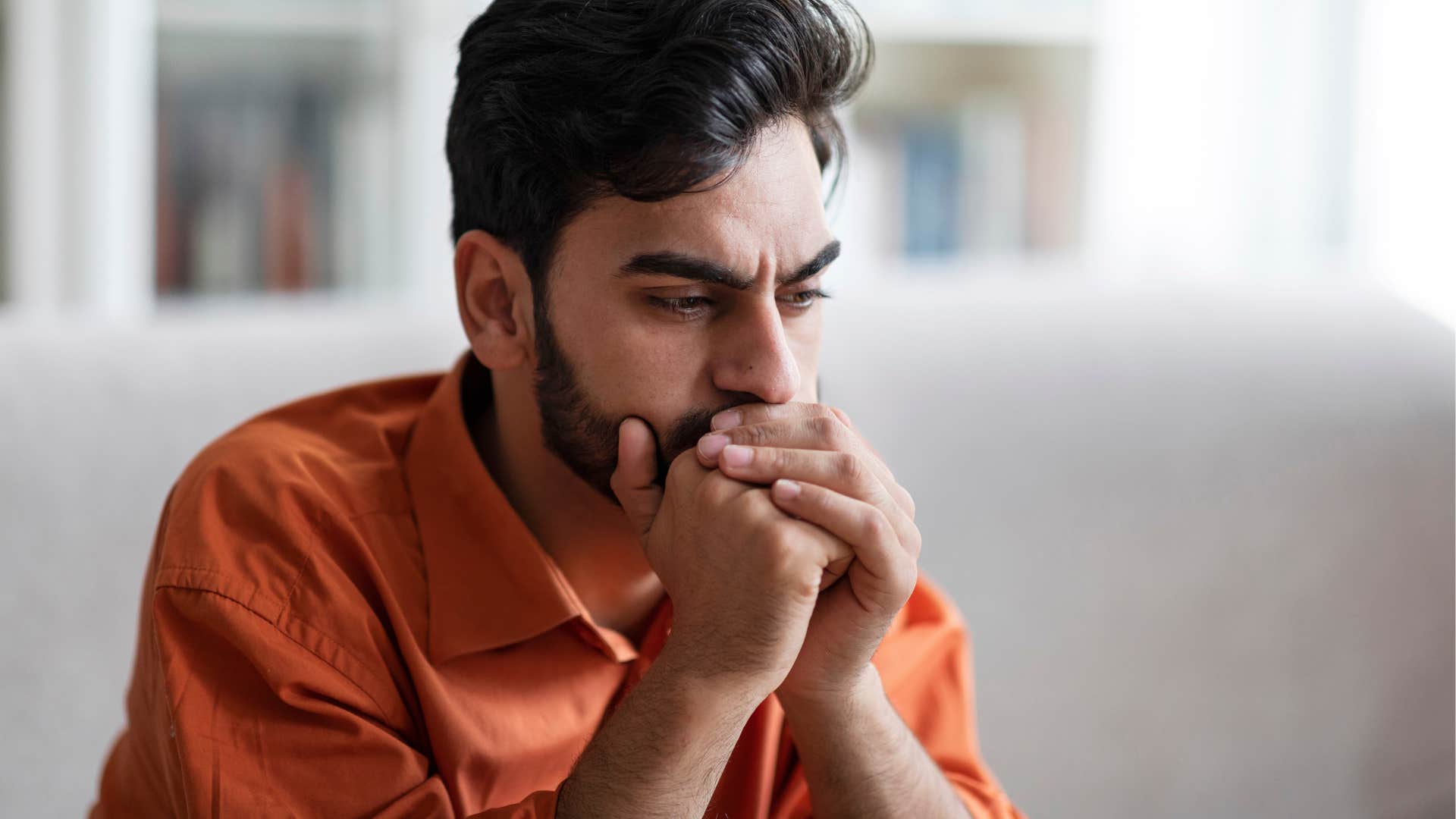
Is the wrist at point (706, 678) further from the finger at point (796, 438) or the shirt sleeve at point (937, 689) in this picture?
the shirt sleeve at point (937, 689)

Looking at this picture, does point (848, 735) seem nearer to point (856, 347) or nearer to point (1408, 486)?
point (856, 347)

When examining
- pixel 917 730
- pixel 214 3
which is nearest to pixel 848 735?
pixel 917 730

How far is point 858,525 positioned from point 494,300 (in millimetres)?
449

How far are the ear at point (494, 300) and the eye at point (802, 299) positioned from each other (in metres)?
0.23

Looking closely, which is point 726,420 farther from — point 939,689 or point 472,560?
point 939,689

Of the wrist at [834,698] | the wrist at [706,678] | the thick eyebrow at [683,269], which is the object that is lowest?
the wrist at [834,698]

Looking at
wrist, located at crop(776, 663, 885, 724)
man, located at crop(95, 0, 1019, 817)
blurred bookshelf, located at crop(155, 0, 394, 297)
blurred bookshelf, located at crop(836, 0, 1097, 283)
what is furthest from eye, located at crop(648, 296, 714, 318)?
blurred bookshelf, located at crop(836, 0, 1097, 283)

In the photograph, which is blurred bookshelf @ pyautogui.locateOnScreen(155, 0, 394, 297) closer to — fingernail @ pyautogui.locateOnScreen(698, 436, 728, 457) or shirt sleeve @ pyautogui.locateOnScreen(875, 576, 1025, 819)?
shirt sleeve @ pyautogui.locateOnScreen(875, 576, 1025, 819)

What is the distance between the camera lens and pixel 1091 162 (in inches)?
111

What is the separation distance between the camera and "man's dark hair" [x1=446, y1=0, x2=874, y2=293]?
3.35ft

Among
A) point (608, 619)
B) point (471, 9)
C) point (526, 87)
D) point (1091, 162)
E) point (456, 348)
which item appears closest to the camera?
point (526, 87)

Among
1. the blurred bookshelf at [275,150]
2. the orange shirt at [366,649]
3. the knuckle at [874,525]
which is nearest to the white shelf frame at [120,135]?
the blurred bookshelf at [275,150]

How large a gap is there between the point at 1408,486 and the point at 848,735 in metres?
0.95

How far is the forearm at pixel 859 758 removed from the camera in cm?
112
